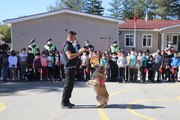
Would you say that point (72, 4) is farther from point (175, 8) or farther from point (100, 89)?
point (100, 89)

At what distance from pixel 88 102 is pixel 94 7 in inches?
2403

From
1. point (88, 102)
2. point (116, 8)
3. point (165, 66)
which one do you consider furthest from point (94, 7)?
point (88, 102)

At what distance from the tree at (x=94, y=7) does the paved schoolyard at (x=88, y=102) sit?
5593 cm

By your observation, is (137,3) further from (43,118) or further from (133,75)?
(43,118)

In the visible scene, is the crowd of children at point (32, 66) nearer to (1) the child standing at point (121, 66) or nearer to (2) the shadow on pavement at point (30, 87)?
(2) the shadow on pavement at point (30, 87)

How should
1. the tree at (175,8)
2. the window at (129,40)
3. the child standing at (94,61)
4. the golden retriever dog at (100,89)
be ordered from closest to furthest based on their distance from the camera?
the golden retriever dog at (100,89) < the child standing at (94,61) < the window at (129,40) < the tree at (175,8)

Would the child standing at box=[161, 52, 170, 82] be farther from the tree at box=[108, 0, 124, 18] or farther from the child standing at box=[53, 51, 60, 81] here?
the tree at box=[108, 0, 124, 18]

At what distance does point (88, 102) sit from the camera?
9.77 metres

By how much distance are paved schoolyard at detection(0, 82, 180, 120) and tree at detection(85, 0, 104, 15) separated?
55932 mm

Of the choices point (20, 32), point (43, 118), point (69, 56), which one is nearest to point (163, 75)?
point (69, 56)

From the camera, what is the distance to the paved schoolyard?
8078mm

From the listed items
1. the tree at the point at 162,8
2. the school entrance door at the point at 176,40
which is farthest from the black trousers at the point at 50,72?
the tree at the point at 162,8

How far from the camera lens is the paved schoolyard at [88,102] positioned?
8078 millimetres

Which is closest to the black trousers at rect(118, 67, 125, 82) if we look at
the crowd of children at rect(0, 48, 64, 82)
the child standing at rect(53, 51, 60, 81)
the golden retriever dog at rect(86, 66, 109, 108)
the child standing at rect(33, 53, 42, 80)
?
the crowd of children at rect(0, 48, 64, 82)
